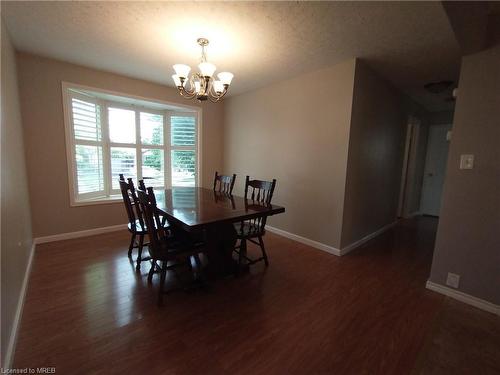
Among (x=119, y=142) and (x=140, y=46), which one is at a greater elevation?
(x=140, y=46)

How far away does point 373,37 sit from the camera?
205 cm

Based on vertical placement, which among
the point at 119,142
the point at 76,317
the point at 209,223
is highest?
the point at 119,142

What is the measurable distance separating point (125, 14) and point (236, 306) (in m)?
2.56

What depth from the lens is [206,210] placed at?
202 centimetres

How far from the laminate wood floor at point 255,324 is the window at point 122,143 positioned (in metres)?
1.36

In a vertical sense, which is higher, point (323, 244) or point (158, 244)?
point (158, 244)

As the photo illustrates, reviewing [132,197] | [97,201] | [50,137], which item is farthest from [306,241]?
[50,137]

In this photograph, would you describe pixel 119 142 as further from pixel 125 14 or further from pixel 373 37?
pixel 373 37

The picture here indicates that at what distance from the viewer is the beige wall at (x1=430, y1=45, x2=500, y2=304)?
176cm

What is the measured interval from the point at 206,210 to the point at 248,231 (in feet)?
1.87

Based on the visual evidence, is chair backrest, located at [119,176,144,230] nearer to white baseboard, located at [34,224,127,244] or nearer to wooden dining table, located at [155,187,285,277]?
wooden dining table, located at [155,187,285,277]

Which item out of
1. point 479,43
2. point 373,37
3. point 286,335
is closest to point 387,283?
point 286,335

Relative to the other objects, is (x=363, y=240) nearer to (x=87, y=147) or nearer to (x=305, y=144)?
(x=305, y=144)

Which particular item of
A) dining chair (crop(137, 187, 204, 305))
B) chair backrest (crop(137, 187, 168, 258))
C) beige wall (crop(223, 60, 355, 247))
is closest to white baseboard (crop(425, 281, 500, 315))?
beige wall (crop(223, 60, 355, 247))
